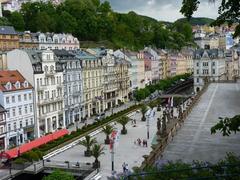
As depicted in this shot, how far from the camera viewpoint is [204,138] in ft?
137

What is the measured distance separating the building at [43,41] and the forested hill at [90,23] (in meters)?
12.9

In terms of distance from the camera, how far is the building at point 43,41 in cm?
9112

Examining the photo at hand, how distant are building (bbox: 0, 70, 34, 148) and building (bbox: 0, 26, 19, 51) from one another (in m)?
23.9

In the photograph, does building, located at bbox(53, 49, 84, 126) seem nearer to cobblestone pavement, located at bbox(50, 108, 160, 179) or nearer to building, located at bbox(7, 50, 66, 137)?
building, located at bbox(7, 50, 66, 137)

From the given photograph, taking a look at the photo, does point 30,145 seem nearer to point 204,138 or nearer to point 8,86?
point 8,86

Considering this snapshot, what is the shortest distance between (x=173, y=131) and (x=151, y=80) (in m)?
83.4

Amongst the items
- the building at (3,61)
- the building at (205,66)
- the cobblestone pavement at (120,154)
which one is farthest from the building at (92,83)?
the building at (205,66)

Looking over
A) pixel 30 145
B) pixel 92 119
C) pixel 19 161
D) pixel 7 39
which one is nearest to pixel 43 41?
pixel 7 39

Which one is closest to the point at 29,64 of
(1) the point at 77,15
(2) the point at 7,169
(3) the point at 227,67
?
(2) the point at 7,169

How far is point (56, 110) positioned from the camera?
6806 cm

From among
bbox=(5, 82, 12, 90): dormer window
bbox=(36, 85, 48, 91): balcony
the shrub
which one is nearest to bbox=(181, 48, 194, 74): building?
bbox=(36, 85, 48, 91): balcony

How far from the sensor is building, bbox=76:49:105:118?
8100 cm

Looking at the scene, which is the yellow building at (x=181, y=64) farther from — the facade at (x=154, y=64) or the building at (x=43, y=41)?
the building at (x=43, y=41)

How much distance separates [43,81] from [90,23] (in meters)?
65.9
